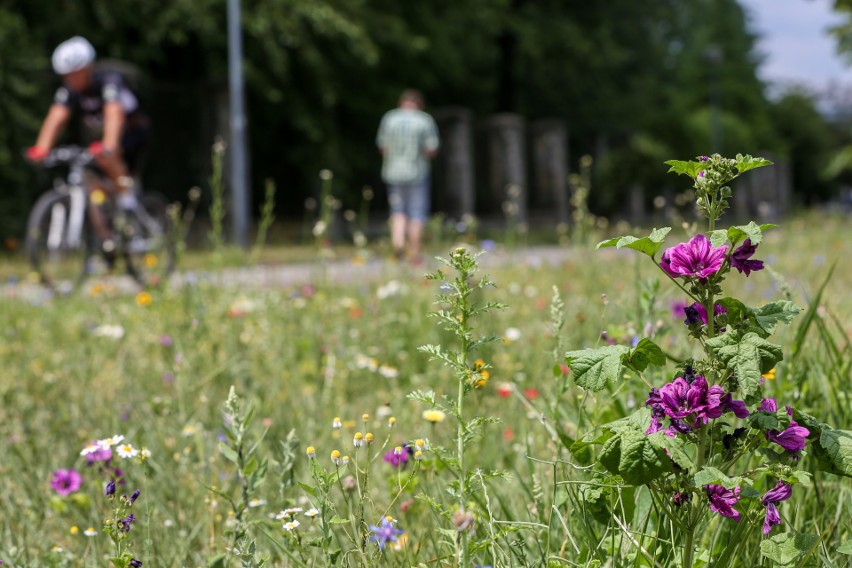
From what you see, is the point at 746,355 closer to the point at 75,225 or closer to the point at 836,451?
the point at 836,451

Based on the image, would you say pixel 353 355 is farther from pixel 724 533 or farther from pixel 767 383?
pixel 724 533

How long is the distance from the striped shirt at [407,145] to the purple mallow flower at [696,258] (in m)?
9.37

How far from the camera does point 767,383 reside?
7.84 feet

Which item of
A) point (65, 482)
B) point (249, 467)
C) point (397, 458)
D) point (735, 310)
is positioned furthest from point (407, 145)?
point (735, 310)

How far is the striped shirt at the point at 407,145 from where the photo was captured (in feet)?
35.1

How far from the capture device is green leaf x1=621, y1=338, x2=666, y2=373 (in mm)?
1374

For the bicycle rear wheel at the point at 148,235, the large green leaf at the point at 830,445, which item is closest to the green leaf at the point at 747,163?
the large green leaf at the point at 830,445

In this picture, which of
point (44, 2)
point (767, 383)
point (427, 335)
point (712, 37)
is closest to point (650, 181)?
point (44, 2)

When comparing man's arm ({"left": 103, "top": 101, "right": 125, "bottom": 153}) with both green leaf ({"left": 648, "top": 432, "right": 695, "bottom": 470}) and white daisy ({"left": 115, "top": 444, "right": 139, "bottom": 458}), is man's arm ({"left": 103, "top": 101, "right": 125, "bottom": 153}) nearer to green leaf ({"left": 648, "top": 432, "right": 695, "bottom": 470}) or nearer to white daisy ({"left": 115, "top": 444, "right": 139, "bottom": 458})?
white daisy ({"left": 115, "top": 444, "right": 139, "bottom": 458})

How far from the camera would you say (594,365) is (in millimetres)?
1367

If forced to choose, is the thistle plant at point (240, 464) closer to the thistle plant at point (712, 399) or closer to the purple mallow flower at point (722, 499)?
the thistle plant at point (712, 399)

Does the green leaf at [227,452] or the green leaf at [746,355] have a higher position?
the green leaf at [746,355]

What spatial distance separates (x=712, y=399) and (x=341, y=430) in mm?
1235

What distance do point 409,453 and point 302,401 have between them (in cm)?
119
